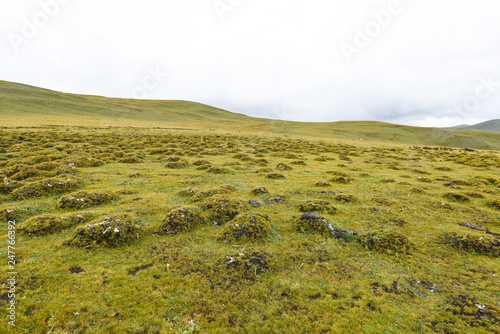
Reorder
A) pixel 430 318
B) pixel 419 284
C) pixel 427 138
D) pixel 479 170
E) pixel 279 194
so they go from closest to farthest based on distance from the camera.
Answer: pixel 430 318, pixel 419 284, pixel 279 194, pixel 479 170, pixel 427 138

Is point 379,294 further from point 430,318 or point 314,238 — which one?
point 314,238

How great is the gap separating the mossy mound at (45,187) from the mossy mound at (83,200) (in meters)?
Result: 2.77

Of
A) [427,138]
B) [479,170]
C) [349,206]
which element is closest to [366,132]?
[427,138]

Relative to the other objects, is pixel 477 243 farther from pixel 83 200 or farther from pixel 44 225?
Result: pixel 83 200

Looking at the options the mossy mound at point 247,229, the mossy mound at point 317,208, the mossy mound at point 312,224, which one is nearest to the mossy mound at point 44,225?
the mossy mound at point 247,229

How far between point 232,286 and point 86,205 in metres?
11.7

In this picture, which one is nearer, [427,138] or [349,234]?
[349,234]

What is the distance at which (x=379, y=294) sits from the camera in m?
8.01

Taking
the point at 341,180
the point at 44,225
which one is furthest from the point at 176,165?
the point at 341,180

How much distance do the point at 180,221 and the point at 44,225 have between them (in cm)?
649

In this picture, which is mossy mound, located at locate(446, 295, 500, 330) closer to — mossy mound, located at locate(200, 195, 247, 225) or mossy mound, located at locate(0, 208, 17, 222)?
mossy mound, located at locate(200, 195, 247, 225)

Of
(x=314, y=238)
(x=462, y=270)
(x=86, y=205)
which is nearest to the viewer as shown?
(x=462, y=270)

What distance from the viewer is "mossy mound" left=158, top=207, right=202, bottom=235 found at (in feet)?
37.7

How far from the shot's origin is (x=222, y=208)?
45.4 ft
